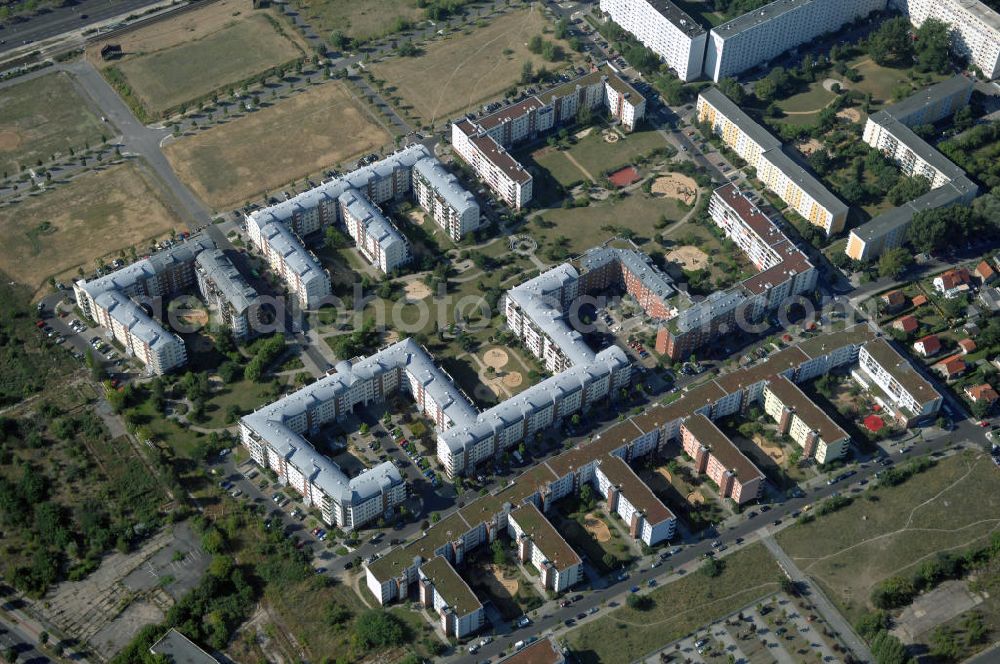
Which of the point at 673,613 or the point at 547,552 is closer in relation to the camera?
the point at 673,613

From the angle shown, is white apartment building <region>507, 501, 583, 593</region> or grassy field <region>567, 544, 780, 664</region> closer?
grassy field <region>567, 544, 780, 664</region>

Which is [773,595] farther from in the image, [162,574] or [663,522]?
[162,574]

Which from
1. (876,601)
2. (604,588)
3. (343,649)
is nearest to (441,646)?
(343,649)

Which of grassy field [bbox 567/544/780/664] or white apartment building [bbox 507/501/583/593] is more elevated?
white apartment building [bbox 507/501/583/593]

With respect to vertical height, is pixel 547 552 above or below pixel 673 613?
above
